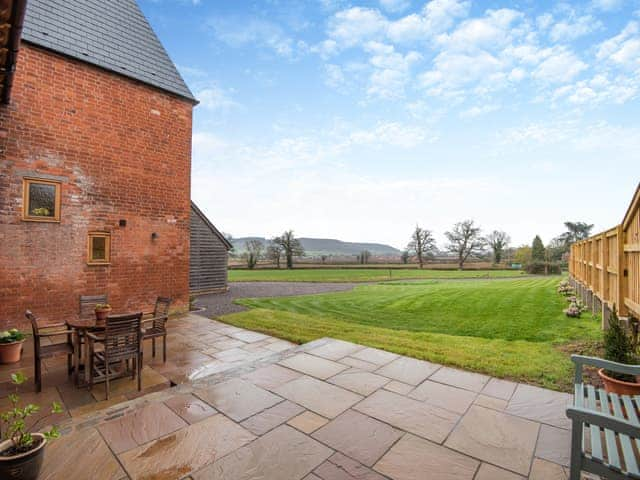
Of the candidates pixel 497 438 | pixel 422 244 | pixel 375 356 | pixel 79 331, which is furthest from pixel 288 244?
pixel 497 438

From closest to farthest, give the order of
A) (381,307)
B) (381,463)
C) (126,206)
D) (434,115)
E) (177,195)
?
(381,463), (126,206), (177,195), (381,307), (434,115)

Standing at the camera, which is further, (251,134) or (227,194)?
(227,194)

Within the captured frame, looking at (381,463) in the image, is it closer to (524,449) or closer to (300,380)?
(524,449)

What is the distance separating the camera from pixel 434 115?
11180mm

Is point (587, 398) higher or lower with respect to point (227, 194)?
lower

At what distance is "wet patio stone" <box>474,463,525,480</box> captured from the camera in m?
1.89

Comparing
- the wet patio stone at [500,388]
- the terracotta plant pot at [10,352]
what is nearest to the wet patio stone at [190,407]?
the wet patio stone at [500,388]

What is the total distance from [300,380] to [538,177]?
704 inches

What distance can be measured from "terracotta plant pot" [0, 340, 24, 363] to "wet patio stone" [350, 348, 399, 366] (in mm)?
5116

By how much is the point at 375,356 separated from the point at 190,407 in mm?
2621

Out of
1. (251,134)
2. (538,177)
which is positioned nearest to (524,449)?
(251,134)

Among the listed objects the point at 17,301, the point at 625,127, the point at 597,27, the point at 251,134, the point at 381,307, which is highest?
the point at 251,134

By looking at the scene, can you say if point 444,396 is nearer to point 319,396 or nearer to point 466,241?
point 319,396

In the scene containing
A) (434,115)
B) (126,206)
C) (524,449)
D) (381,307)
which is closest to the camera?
(524,449)
